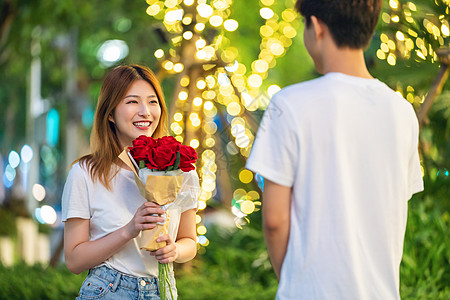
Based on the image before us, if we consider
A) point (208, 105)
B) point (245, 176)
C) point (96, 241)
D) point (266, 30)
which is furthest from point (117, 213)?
point (266, 30)

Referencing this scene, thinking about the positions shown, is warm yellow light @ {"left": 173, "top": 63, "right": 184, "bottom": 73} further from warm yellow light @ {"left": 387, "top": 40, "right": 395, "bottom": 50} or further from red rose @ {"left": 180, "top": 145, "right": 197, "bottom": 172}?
red rose @ {"left": 180, "top": 145, "right": 197, "bottom": 172}

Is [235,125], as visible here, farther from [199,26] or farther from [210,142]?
[199,26]

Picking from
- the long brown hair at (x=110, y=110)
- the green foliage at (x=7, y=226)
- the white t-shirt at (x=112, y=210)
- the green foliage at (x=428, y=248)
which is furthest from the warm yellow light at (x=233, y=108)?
the green foliage at (x=7, y=226)

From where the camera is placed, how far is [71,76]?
1420 cm

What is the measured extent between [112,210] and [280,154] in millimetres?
916

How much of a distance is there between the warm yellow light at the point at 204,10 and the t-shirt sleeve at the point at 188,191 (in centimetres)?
368

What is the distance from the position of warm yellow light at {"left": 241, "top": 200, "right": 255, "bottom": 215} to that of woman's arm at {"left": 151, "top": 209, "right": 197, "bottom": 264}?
14.8ft

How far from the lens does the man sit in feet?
6.59

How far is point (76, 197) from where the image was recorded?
2639 millimetres

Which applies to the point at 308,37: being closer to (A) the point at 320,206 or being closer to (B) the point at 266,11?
(A) the point at 320,206

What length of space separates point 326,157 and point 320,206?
0.15m

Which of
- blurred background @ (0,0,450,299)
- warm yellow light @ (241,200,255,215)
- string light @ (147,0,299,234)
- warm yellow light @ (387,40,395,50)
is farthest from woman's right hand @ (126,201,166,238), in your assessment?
warm yellow light @ (241,200,255,215)

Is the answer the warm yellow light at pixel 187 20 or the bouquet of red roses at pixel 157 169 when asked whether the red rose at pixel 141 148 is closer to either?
the bouquet of red roses at pixel 157 169

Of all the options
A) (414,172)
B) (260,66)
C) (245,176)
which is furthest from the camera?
(260,66)
